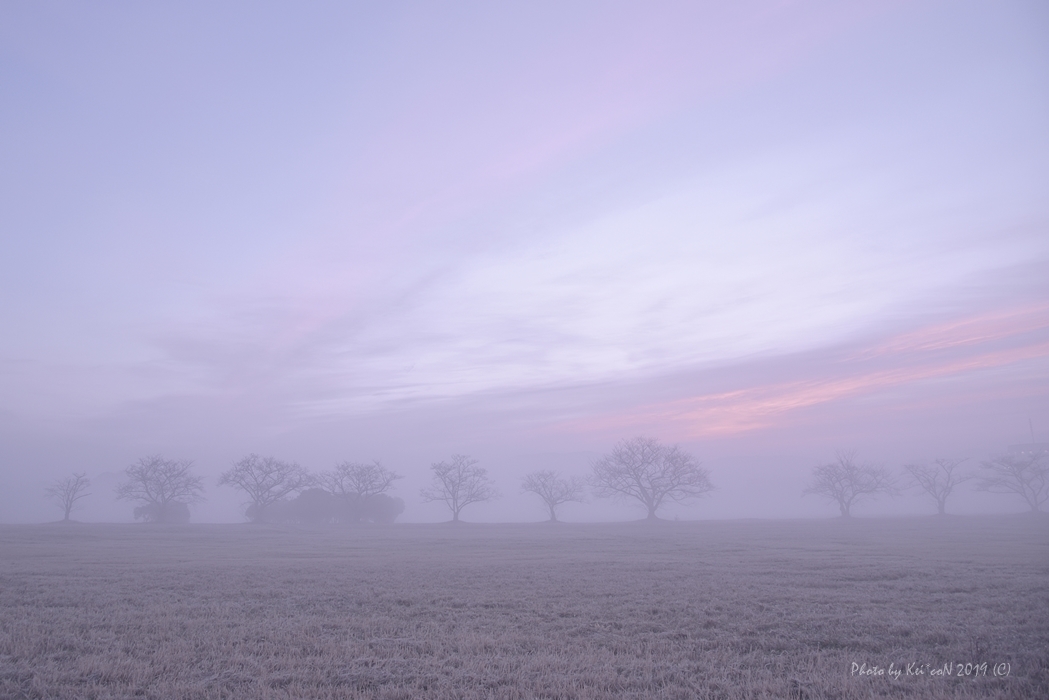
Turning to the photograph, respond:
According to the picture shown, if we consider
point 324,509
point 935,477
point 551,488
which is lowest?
point 935,477

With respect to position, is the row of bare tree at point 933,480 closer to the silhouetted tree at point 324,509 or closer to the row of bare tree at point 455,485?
the row of bare tree at point 455,485

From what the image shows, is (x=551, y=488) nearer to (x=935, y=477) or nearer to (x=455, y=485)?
(x=455, y=485)

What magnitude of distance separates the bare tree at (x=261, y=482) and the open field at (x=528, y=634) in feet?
253

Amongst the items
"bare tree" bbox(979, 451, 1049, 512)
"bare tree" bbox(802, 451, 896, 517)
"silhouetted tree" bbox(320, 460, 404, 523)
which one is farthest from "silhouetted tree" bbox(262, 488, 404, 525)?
"bare tree" bbox(979, 451, 1049, 512)

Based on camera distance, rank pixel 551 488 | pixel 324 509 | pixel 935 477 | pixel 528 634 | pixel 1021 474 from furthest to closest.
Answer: pixel 551 488
pixel 324 509
pixel 935 477
pixel 1021 474
pixel 528 634

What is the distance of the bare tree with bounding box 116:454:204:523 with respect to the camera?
93.1 meters

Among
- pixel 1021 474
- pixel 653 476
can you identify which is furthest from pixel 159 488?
pixel 1021 474

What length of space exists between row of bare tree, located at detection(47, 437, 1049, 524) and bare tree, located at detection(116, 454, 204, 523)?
0.50 ft

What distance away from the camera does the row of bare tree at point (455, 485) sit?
89938 millimetres

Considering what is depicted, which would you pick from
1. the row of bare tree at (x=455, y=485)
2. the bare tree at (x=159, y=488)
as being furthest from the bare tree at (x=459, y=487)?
the bare tree at (x=159, y=488)

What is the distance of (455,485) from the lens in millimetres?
102062

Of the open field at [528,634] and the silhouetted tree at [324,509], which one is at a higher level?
the open field at [528,634]

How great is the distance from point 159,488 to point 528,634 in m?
103

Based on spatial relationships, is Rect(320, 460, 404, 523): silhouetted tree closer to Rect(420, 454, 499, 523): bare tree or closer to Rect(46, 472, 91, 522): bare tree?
Rect(420, 454, 499, 523): bare tree
